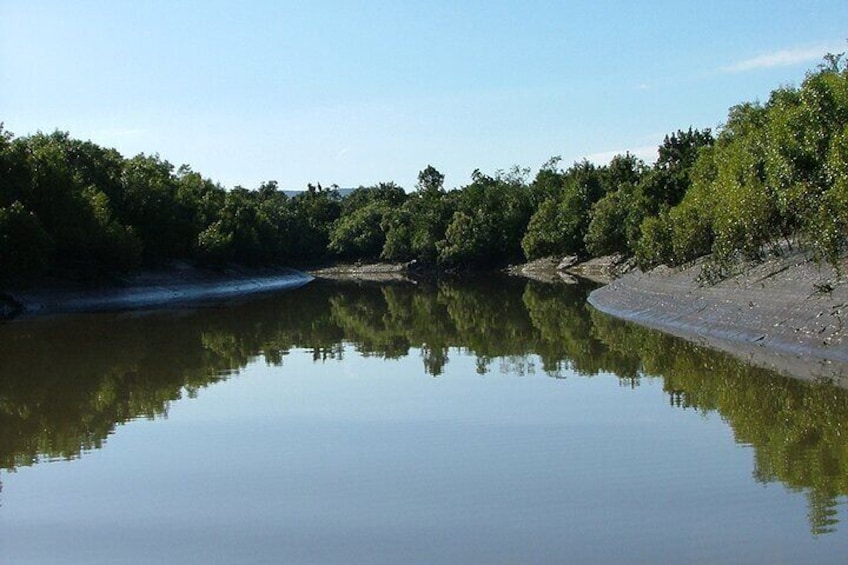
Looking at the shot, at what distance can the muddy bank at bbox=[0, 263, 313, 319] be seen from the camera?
60281mm

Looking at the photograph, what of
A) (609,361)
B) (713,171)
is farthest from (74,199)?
(609,361)

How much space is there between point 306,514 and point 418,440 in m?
5.04

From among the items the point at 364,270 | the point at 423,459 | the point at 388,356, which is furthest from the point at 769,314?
the point at 364,270

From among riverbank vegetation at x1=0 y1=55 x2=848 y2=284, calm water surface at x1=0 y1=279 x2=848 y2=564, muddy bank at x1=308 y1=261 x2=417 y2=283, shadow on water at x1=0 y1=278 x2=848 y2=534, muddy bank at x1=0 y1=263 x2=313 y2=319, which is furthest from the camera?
muddy bank at x1=308 y1=261 x2=417 y2=283

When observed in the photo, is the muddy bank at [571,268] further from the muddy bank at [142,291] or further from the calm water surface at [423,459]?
the calm water surface at [423,459]

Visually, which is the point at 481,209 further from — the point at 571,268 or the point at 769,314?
the point at 769,314

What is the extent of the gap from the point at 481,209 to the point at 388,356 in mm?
104875

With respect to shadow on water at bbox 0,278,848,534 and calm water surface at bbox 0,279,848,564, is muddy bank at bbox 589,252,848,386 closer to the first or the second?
shadow on water at bbox 0,278,848,534

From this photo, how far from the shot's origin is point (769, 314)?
1251 inches

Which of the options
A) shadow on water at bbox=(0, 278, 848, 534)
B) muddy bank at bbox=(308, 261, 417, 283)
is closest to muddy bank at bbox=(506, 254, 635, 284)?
muddy bank at bbox=(308, 261, 417, 283)

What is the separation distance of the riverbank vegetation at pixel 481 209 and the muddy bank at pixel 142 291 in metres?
1.45

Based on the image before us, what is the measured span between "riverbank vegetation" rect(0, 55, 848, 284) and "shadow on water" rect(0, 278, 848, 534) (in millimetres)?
6351

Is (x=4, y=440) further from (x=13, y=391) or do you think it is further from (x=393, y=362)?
(x=393, y=362)

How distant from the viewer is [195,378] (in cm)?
2798
